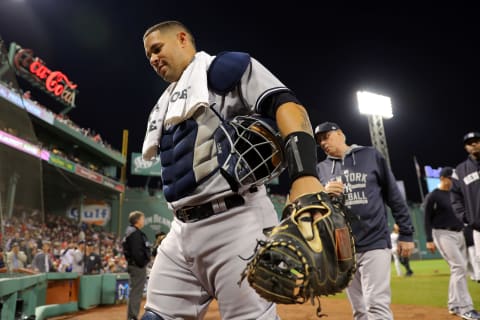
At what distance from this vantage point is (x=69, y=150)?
26281mm

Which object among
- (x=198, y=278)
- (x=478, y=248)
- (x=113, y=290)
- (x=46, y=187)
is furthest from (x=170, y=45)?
(x=46, y=187)

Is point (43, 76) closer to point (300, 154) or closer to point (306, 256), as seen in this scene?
point (300, 154)

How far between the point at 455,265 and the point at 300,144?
181 inches

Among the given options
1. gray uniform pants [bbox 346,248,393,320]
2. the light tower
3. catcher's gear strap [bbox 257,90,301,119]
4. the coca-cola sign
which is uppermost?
the coca-cola sign

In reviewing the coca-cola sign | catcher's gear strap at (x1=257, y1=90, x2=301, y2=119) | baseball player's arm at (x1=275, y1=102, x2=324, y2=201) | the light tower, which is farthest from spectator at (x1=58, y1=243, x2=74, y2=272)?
the coca-cola sign

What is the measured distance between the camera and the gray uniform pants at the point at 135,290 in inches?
234

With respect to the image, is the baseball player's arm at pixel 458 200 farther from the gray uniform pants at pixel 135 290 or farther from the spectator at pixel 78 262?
the spectator at pixel 78 262

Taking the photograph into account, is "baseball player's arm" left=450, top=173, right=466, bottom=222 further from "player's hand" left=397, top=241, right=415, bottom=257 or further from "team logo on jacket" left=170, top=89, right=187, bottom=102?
"team logo on jacket" left=170, top=89, right=187, bottom=102

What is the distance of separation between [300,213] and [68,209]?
26825 mm

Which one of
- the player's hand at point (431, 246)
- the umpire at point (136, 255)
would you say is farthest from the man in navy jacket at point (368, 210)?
the umpire at point (136, 255)

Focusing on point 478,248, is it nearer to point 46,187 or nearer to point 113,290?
point 113,290

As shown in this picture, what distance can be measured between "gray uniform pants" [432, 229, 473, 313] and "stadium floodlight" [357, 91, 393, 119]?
41.4 ft

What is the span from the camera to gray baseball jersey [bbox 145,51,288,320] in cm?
136

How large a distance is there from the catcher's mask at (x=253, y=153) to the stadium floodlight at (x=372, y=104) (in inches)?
662
